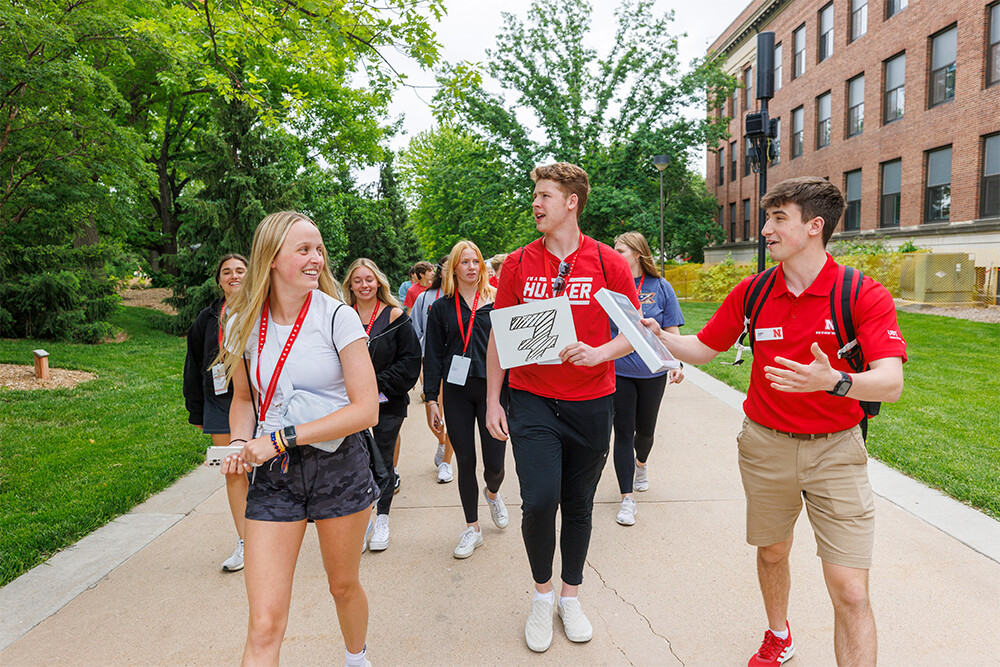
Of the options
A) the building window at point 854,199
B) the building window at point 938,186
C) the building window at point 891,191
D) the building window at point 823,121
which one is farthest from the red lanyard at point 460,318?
the building window at point 823,121

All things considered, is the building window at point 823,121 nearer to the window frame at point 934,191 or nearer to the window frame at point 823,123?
the window frame at point 823,123

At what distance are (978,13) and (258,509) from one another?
25.6 metres

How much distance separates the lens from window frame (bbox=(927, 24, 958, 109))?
2131 cm

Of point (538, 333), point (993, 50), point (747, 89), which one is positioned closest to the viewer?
point (538, 333)

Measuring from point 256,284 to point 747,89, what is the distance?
40.6m

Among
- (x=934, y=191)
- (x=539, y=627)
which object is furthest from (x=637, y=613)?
(x=934, y=191)

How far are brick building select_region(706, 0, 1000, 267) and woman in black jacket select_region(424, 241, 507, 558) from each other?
13.3 metres

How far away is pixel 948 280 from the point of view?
19.5 m

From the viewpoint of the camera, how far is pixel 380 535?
4.35 metres

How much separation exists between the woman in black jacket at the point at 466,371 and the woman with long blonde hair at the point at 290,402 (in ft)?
5.78

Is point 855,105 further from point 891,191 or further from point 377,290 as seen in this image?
point 377,290

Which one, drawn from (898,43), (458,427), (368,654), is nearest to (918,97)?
(898,43)

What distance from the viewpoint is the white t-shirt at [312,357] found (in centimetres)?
239

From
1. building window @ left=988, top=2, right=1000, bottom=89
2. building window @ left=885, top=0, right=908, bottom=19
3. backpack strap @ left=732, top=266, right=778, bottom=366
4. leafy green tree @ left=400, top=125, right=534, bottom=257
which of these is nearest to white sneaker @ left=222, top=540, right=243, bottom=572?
backpack strap @ left=732, top=266, right=778, bottom=366
